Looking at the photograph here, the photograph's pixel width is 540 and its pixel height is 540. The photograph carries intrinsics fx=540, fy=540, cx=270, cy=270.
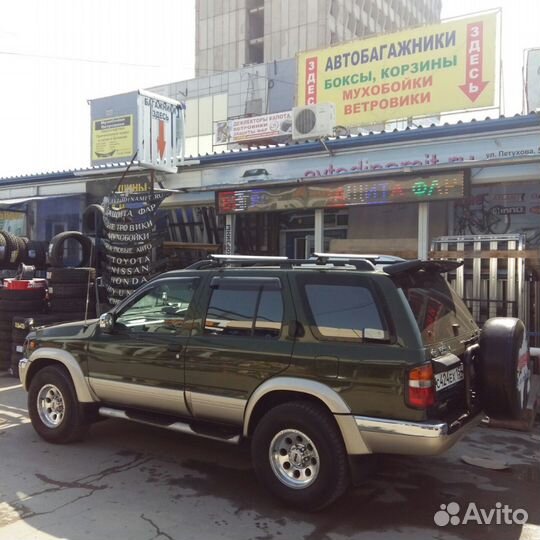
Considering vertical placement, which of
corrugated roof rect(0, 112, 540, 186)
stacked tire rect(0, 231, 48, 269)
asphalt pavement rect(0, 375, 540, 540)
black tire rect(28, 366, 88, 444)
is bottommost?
asphalt pavement rect(0, 375, 540, 540)

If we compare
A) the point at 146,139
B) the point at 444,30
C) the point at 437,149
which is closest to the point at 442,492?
the point at 437,149

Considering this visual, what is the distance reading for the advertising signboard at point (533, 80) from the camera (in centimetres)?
809

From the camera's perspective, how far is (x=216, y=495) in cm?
423

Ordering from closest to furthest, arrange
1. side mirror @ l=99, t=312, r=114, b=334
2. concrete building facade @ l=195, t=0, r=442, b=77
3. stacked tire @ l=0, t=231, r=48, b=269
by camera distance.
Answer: side mirror @ l=99, t=312, r=114, b=334 → stacked tire @ l=0, t=231, r=48, b=269 → concrete building facade @ l=195, t=0, r=442, b=77

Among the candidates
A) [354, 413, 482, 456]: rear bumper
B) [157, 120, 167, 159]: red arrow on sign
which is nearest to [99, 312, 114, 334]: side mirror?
[354, 413, 482, 456]: rear bumper

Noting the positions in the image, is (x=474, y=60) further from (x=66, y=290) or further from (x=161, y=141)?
(x=66, y=290)

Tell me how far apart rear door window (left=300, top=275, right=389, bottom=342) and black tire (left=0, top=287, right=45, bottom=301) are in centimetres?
629

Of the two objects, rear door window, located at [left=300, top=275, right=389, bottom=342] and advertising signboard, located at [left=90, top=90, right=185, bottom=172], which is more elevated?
advertising signboard, located at [left=90, top=90, right=185, bottom=172]

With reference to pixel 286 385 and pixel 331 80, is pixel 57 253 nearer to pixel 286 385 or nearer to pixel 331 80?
pixel 286 385

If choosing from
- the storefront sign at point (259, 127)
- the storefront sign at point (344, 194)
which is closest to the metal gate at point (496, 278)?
the storefront sign at point (344, 194)

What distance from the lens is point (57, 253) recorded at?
9.80 m

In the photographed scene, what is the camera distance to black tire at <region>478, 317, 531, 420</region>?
405 cm

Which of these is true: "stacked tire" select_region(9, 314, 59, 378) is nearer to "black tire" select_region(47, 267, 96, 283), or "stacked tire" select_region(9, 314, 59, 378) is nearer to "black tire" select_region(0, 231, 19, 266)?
"black tire" select_region(47, 267, 96, 283)

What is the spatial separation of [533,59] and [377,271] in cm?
717
